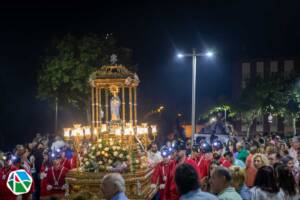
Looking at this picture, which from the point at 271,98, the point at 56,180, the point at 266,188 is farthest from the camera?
the point at 271,98

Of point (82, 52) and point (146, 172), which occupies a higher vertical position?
point (82, 52)

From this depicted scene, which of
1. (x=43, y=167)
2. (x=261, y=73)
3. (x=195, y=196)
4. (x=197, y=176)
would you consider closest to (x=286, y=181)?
(x=197, y=176)

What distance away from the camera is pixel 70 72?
23.5m

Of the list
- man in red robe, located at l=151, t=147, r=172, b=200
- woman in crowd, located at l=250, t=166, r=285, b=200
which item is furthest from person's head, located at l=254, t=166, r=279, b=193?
man in red robe, located at l=151, t=147, r=172, b=200

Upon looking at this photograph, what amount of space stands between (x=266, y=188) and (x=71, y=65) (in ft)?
61.3

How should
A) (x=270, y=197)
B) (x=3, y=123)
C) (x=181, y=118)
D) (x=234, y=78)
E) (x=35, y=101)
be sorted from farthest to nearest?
(x=234, y=78) < (x=181, y=118) < (x=35, y=101) < (x=3, y=123) < (x=270, y=197)

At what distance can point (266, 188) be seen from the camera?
5961 mm

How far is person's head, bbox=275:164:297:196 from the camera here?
625 cm

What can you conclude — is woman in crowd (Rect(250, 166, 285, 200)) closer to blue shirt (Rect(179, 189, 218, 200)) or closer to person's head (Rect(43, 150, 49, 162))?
blue shirt (Rect(179, 189, 218, 200))

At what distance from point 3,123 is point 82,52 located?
8632mm

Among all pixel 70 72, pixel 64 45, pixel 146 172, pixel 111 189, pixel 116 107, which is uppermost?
pixel 64 45

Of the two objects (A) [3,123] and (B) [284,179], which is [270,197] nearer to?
(B) [284,179]

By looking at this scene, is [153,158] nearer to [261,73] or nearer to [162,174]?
[162,174]

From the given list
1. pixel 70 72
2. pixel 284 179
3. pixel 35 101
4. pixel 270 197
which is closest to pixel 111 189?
pixel 270 197
